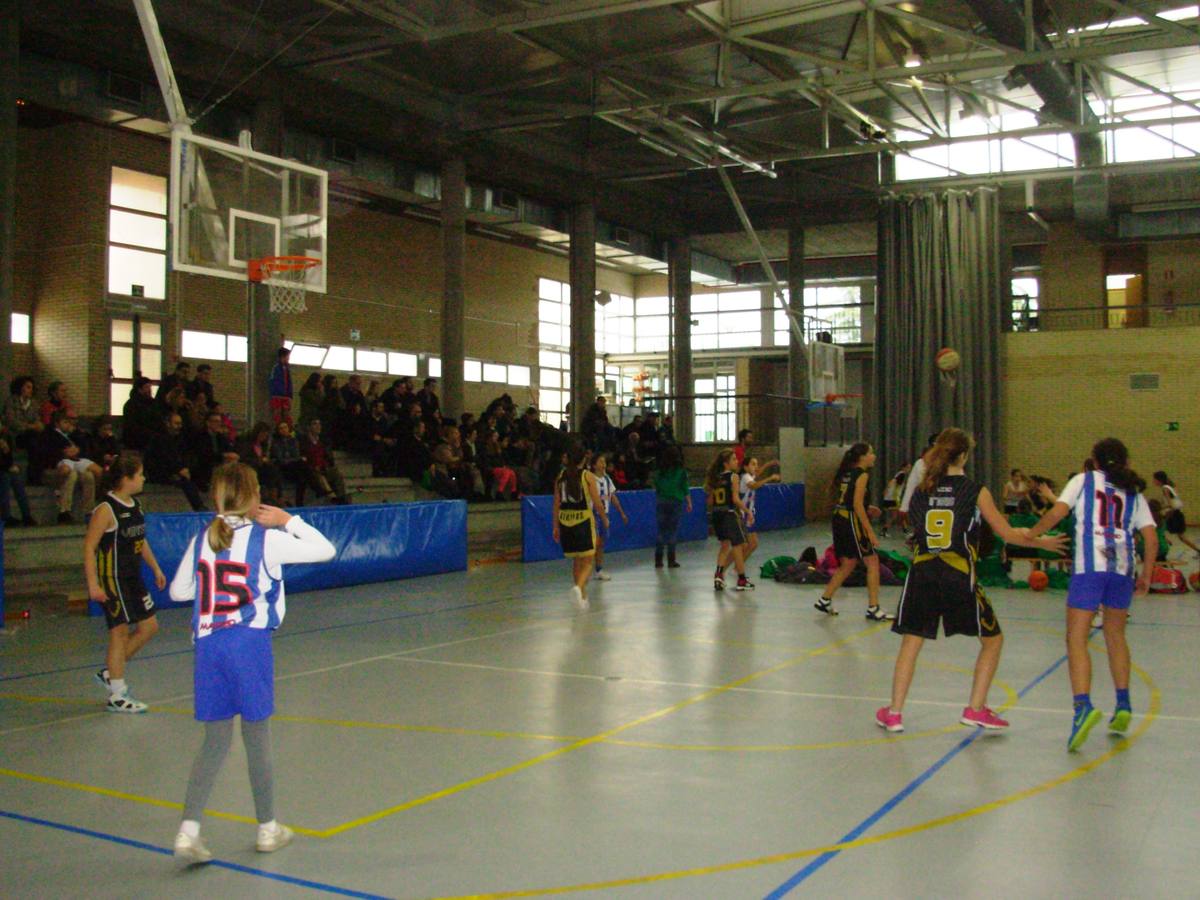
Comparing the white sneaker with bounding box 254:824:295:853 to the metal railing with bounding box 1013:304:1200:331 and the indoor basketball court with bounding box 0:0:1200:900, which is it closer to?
the indoor basketball court with bounding box 0:0:1200:900

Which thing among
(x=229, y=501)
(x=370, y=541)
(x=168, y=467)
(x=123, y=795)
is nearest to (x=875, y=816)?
(x=229, y=501)

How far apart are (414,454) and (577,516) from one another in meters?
8.68

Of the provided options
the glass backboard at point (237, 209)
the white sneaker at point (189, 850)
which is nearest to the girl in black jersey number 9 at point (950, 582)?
the white sneaker at point (189, 850)

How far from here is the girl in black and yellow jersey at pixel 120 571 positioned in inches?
298

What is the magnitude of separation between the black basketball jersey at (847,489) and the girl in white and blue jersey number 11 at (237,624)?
7.65m

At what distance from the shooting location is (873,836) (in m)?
4.91

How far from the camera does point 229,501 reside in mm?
4703

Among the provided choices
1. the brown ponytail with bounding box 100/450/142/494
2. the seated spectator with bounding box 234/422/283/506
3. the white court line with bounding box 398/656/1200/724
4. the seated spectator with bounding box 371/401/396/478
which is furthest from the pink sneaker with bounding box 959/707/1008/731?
the seated spectator with bounding box 371/401/396/478

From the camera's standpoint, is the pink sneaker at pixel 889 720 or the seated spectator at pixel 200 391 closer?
the pink sneaker at pixel 889 720

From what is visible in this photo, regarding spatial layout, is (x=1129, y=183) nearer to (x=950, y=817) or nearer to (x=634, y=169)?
(x=634, y=169)

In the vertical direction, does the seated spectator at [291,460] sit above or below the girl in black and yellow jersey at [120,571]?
above

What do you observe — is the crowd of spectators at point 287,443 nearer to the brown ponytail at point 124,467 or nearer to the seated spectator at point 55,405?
the seated spectator at point 55,405

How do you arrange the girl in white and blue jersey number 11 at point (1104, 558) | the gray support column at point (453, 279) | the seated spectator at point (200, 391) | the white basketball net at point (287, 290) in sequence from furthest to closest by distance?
the gray support column at point (453, 279)
the seated spectator at point (200, 391)
the white basketball net at point (287, 290)
the girl in white and blue jersey number 11 at point (1104, 558)

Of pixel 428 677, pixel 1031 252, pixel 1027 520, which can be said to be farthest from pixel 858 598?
pixel 1031 252
